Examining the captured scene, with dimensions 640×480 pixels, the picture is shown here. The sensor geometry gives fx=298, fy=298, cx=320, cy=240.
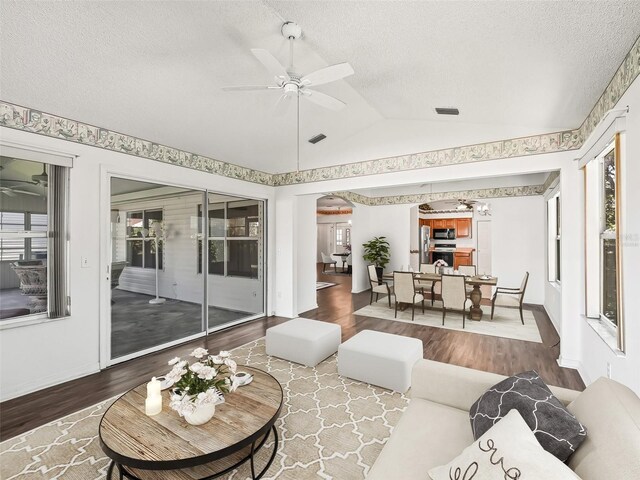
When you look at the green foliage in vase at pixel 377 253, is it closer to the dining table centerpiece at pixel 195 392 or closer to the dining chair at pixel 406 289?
the dining chair at pixel 406 289

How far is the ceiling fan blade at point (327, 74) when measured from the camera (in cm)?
210

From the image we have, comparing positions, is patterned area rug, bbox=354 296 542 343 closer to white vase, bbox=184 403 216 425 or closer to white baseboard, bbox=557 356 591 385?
white baseboard, bbox=557 356 591 385

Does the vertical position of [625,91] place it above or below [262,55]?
below

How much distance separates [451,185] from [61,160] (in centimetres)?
746

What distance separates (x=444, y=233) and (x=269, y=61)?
980 cm

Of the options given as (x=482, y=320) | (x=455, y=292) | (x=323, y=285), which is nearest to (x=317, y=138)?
(x=455, y=292)

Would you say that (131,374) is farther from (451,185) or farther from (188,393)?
(451,185)

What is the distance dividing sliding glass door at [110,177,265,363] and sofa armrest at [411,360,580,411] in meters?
3.48

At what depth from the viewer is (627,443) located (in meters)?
0.98

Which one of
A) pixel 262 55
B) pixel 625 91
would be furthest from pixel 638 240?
pixel 262 55

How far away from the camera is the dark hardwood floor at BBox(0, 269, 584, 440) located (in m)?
Result: 2.62

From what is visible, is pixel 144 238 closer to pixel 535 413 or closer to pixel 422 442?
pixel 422 442

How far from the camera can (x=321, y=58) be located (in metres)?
2.71

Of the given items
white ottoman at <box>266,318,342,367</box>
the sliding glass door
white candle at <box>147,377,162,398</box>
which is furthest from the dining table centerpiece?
the sliding glass door
